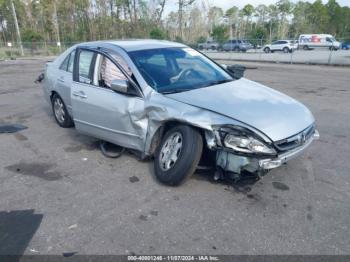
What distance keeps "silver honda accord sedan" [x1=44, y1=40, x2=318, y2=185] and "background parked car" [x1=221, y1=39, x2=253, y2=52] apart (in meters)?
36.2

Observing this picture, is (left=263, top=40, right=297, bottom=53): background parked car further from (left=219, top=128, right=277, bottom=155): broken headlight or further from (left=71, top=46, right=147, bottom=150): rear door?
(left=219, top=128, right=277, bottom=155): broken headlight

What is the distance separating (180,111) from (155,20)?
45557 mm

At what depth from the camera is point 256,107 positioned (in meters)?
3.42

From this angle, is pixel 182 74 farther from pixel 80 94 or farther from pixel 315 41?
pixel 315 41

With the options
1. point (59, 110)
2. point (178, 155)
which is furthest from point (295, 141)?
point (59, 110)

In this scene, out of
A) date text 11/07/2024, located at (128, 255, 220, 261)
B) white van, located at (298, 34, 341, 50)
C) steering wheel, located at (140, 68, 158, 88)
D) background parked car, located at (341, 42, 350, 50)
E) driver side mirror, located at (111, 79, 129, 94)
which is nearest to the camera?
date text 11/07/2024, located at (128, 255, 220, 261)

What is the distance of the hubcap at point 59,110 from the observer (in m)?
5.87

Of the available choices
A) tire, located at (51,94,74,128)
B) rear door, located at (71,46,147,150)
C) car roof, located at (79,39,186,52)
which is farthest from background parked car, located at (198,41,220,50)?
rear door, located at (71,46,147,150)

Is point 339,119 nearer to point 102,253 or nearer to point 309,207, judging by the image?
point 309,207

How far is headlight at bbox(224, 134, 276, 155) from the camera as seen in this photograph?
121 inches

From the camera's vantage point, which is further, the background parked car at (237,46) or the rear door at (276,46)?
the rear door at (276,46)

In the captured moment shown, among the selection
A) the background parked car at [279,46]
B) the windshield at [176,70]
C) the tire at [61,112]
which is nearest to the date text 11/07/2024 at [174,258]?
the windshield at [176,70]

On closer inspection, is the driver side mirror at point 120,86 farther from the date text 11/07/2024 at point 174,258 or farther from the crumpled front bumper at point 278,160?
the date text 11/07/2024 at point 174,258

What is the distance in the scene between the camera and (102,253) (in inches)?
101
